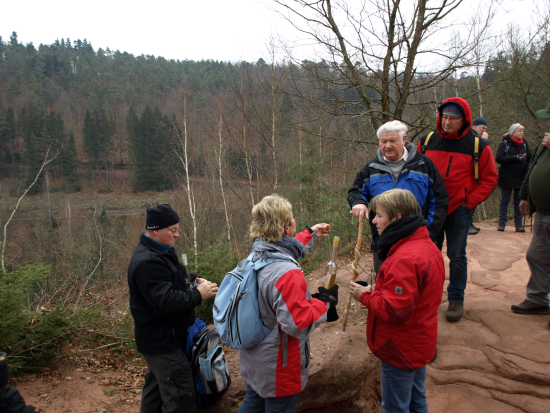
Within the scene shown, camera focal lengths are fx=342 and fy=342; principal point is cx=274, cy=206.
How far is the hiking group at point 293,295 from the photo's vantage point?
6.54 ft

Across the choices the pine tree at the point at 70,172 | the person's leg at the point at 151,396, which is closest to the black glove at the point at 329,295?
the person's leg at the point at 151,396

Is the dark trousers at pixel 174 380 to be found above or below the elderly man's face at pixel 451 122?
below

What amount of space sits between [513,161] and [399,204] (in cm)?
Answer: 644

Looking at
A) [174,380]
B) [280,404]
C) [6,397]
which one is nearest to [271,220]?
[280,404]

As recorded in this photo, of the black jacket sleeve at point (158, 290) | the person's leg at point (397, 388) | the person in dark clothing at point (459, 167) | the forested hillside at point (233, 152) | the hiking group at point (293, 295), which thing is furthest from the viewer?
the forested hillside at point (233, 152)

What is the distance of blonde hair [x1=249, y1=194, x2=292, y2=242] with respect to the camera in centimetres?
213

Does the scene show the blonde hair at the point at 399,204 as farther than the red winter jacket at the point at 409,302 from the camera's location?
Yes

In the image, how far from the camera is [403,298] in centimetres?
195

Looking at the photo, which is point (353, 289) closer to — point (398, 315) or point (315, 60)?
point (398, 315)

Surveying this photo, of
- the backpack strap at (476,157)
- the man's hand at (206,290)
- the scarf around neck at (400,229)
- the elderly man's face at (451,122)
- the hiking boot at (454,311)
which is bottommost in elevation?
the hiking boot at (454,311)

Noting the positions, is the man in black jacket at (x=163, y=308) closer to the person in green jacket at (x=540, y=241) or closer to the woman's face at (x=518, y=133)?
the person in green jacket at (x=540, y=241)

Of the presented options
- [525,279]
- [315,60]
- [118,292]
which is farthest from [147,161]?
[525,279]

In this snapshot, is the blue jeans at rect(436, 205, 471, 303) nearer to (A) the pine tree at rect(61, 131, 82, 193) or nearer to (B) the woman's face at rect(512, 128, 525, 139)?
(B) the woman's face at rect(512, 128, 525, 139)

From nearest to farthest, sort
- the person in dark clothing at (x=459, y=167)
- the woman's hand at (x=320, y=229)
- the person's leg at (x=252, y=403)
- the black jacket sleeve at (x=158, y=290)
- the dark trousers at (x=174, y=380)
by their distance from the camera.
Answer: the person's leg at (x=252, y=403) → the black jacket sleeve at (x=158, y=290) → the dark trousers at (x=174, y=380) → the woman's hand at (x=320, y=229) → the person in dark clothing at (x=459, y=167)
